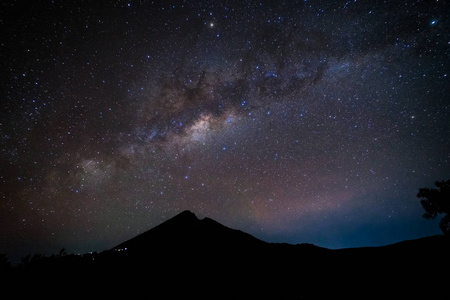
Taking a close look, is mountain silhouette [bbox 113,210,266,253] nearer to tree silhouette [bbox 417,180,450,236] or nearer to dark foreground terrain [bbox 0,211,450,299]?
dark foreground terrain [bbox 0,211,450,299]

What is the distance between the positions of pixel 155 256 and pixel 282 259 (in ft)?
12.1

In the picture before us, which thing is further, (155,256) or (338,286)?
(155,256)

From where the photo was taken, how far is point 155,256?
5336 mm

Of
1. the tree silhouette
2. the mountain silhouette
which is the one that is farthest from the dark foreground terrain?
the tree silhouette

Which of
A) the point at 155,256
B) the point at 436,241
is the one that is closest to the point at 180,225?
the point at 155,256

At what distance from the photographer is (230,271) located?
5199 millimetres

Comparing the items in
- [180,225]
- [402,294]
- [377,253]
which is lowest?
[402,294]

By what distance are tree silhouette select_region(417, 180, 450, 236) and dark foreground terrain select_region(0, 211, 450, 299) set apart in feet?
47.1

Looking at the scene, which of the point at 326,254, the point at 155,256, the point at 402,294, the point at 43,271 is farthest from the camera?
the point at 326,254

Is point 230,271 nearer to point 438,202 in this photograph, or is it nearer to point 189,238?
point 189,238

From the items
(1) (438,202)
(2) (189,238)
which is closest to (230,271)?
(2) (189,238)

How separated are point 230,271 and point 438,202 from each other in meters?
19.9

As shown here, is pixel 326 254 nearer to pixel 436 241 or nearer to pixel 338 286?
pixel 338 286

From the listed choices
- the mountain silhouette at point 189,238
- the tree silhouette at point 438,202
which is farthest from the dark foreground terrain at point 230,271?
the tree silhouette at point 438,202
